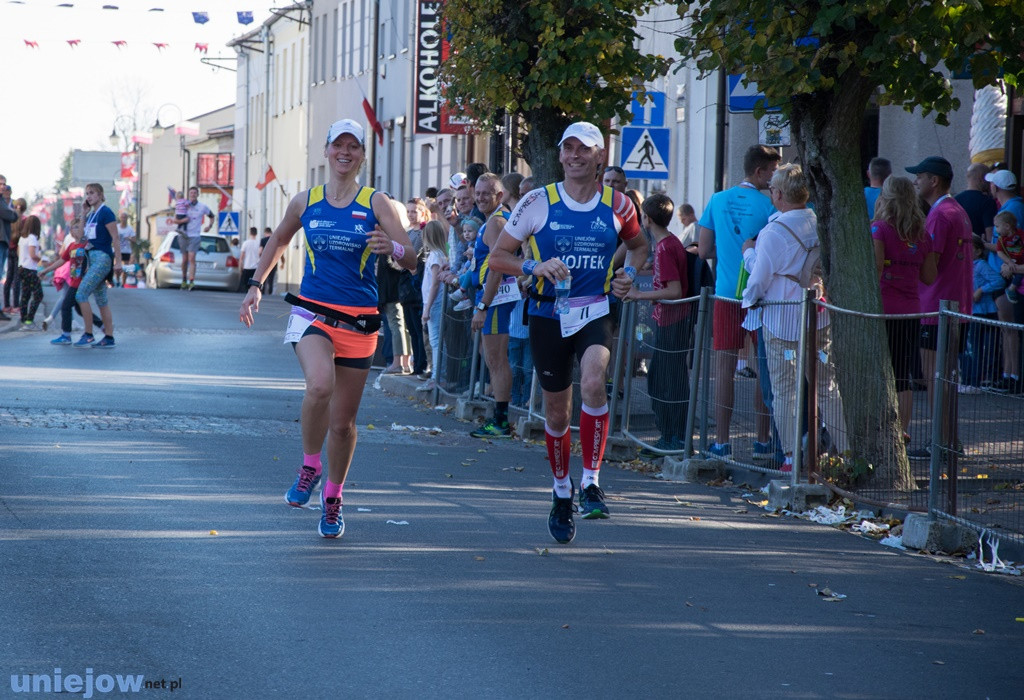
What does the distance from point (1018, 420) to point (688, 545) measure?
68.2 inches

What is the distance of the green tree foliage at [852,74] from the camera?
30.1 feet

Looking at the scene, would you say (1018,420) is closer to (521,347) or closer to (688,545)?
(688,545)

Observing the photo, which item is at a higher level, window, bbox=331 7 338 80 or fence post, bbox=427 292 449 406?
window, bbox=331 7 338 80

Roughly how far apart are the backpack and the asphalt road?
4.86ft

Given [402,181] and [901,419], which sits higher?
[402,181]

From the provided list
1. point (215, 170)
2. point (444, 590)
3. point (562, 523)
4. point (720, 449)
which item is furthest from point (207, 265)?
point (215, 170)

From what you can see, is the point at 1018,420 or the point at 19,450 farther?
the point at 19,450

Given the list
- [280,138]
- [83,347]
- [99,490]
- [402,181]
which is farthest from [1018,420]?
[280,138]

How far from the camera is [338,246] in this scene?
26.3 ft

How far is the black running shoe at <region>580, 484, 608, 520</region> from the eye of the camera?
855 cm

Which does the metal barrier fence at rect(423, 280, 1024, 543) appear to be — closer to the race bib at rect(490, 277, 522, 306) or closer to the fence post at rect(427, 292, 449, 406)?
the race bib at rect(490, 277, 522, 306)

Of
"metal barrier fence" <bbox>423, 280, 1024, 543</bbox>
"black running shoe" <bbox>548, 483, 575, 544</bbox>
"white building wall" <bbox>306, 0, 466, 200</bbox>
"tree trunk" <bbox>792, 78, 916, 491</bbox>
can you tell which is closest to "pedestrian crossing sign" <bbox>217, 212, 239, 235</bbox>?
"white building wall" <bbox>306, 0, 466, 200</bbox>

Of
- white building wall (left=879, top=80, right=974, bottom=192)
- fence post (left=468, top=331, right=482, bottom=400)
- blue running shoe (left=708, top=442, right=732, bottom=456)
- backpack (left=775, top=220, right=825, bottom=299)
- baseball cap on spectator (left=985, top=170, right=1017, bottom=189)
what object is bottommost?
blue running shoe (left=708, top=442, right=732, bottom=456)

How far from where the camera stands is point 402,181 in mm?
45812
